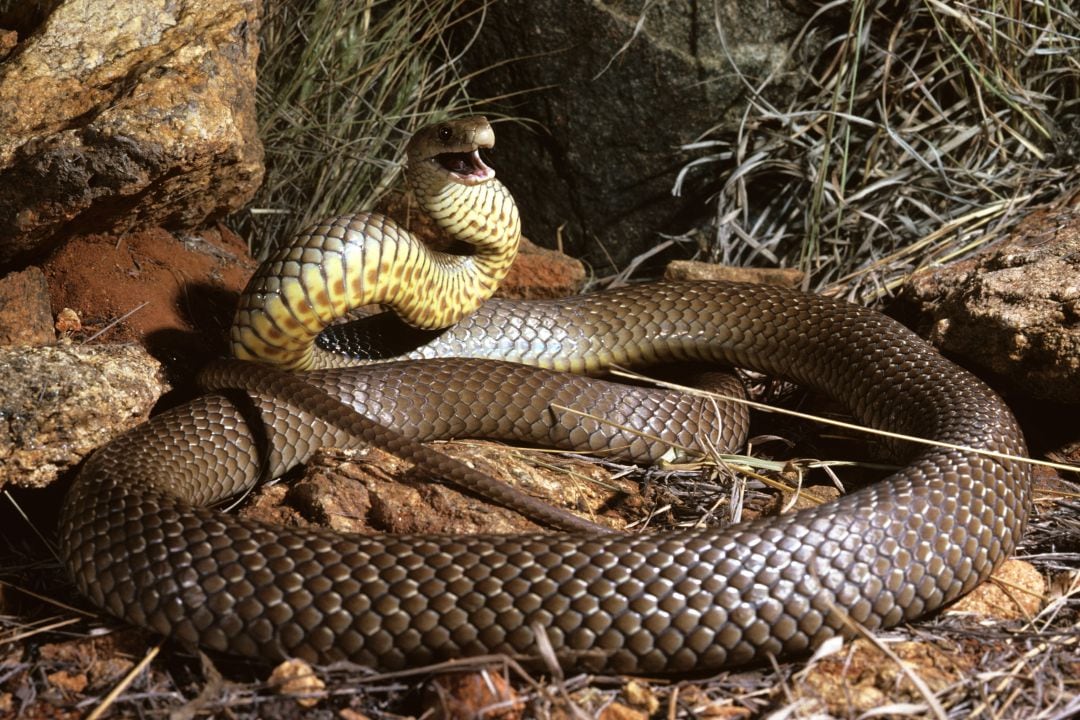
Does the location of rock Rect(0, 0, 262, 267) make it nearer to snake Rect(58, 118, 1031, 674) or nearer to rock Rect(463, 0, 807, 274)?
snake Rect(58, 118, 1031, 674)

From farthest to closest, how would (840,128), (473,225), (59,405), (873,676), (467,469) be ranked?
1. (840,128)
2. (473,225)
3. (59,405)
4. (467,469)
5. (873,676)

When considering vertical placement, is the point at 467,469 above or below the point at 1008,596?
above

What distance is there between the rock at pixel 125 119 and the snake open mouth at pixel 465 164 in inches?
33.8

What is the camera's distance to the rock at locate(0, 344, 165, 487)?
11.5ft

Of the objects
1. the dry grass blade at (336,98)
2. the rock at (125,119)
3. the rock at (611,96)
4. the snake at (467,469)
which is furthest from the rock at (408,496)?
the rock at (611,96)

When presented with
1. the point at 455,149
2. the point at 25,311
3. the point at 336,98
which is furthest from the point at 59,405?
the point at 336,98

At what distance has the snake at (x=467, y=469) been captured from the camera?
9.39ft

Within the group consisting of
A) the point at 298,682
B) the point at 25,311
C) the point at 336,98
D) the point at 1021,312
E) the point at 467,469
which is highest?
the point at 336,98

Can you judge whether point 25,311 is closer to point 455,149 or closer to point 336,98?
point 455,149

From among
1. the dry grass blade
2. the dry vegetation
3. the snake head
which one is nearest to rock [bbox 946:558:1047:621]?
the dry vegetation

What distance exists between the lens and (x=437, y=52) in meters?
6.11

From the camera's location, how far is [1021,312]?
4227 mm

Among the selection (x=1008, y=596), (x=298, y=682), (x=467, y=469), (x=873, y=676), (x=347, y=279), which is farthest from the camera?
(x=347, y=279)

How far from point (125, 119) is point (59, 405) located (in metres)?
1.11
